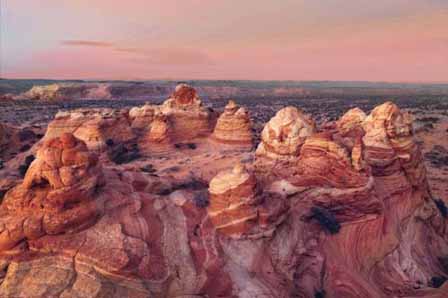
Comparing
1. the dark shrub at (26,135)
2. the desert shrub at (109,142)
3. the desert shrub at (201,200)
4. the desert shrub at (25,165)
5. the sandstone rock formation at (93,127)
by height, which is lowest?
the desert shrub at (25,165)

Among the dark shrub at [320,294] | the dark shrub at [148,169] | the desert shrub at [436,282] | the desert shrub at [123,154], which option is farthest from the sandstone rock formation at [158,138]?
the desert shrub at [436,282]

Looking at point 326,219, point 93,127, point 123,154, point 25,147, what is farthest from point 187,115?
point 326,219

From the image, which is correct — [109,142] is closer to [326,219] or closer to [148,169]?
[148,169]

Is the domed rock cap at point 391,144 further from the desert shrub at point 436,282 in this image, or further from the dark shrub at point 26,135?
the dark shrub at point 26,135

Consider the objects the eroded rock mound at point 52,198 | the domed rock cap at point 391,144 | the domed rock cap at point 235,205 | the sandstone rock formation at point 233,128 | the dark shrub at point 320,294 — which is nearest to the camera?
the eroded rock mound at point 52,198

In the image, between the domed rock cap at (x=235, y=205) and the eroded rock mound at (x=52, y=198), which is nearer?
the eroded rock mound at (x=52, y=198)

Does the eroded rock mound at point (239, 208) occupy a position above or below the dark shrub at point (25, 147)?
above

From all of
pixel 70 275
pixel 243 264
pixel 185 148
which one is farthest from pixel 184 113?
pixel 70 275

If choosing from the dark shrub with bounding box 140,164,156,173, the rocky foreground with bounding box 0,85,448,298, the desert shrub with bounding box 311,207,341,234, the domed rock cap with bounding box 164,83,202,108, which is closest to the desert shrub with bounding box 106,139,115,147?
the dark shrub with bounding box 140,164,156,173
